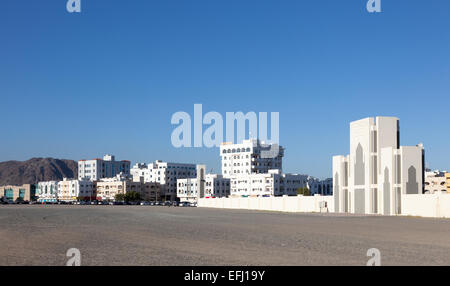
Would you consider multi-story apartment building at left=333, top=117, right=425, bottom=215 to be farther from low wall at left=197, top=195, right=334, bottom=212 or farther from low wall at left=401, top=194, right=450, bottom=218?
low wall at left=197, top=195, right=334, bottom=212

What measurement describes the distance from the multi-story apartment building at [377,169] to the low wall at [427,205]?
1523 millimetres

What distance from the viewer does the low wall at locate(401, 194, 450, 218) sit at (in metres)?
62.1

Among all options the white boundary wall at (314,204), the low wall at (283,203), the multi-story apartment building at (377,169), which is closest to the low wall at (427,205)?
the white boundary wall at (314,204)

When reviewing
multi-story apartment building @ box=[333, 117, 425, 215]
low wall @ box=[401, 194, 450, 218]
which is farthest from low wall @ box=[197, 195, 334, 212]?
low wall @ box=[401, 194, 450, 218]

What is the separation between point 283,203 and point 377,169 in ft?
118

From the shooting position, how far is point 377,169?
72.8 meters

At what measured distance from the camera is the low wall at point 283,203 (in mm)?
89931

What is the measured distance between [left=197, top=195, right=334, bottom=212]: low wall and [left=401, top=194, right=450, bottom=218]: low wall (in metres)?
20.1

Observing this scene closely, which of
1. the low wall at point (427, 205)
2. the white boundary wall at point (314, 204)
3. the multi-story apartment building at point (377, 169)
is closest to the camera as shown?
the low wall at point (427, 205)

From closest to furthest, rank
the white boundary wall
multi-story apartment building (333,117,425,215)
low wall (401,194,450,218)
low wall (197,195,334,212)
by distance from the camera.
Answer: low wall (401,194,450,218), the white boundary wall, multi-story apartment building (333,117,425,215), low wall (197,195,334,212)

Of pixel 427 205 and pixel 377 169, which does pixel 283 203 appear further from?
pixel 427 205

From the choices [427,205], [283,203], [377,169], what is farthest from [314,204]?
Result: [427,205]

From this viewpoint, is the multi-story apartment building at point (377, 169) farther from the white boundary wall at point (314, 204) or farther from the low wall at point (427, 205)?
the white boundary wall at point (314, 204)
